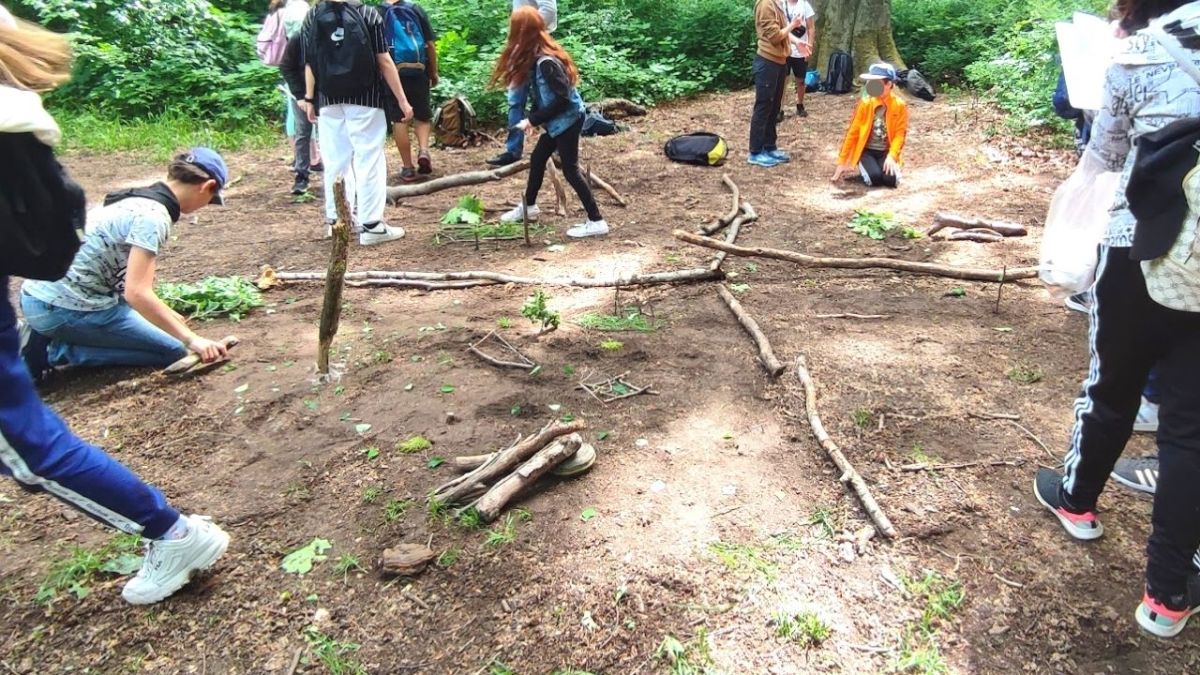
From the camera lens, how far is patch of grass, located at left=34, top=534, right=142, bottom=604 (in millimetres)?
2717

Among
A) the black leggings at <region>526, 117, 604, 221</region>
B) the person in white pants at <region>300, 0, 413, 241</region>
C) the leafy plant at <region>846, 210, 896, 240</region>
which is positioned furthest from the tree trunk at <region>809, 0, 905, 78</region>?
the person in white pants at <region>300, 0, 413, 241</region>

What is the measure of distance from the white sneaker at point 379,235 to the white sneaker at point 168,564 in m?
3.99

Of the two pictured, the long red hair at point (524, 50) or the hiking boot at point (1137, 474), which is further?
the long red hair at point (524, 50)

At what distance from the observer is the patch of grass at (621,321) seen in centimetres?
459

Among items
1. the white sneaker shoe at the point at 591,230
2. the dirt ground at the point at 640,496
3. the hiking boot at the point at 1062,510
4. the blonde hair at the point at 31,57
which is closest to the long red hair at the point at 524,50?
the white sneaker shoe at the point at 591,230

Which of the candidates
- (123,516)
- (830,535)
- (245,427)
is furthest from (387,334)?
(830,535)

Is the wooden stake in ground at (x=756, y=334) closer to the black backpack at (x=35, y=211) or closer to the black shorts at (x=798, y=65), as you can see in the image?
the black backpack at (x=35, y=211)

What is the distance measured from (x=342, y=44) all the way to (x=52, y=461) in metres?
4.37

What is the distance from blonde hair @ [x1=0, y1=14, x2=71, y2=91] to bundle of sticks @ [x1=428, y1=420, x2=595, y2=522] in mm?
1880

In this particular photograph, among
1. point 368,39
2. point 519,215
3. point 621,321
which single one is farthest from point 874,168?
point 368,39

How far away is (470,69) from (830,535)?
10.2m

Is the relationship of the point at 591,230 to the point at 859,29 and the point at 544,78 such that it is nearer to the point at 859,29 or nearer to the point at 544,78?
the point at 544,78

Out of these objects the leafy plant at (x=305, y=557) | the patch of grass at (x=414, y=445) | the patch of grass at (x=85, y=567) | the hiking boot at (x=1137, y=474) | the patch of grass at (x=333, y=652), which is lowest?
the patch of grass at (x=85, y=567)

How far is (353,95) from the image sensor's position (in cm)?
591
